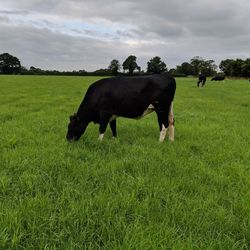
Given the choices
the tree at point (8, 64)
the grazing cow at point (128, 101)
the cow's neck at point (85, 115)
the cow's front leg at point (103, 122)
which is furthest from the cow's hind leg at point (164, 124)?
the tree at point (8, 64)

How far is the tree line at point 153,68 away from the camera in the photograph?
104 metres

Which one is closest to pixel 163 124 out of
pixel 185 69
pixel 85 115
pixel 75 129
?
pixel 85 115

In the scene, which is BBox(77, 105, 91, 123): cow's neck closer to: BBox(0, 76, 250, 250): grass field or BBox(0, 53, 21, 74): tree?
BBox(0, 76, 250, 250): grass field

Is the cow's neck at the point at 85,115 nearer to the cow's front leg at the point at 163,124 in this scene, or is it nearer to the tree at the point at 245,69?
the cow's front leg at the point at 163,124

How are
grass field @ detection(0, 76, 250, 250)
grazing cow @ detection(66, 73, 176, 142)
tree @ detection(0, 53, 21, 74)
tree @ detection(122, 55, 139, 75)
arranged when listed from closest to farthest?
1. grass field @ detection(0, 76, 250, 250)
2. grazing cow @ detection(66, 73, 176, 142)
3. tree @ detection(0, 53, 21, 74)
4. tree @ detection(122, 55, 139, 75)

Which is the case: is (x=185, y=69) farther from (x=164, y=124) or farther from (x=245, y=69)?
(x=164, y=124)

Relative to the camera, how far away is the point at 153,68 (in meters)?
135

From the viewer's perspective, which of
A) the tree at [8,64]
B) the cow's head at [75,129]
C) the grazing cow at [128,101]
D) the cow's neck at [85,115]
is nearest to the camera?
the cow's head at [75,129]

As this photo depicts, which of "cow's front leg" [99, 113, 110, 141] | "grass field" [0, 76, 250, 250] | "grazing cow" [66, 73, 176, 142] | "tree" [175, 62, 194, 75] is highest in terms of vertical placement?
"grazing cow" [66, 73, 176, 142]

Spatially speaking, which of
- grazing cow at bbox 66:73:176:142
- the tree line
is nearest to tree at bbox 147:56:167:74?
the tree line

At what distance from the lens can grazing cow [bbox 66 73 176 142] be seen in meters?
8.56

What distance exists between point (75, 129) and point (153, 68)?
129m

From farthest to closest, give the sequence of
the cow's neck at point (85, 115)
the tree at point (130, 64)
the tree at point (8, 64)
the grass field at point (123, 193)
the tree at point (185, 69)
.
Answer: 1. the tree at point (185, 69)
2. the tree at point (130, 64)
3. the tree at point (8, 64)
4. the cow's neck at point (85, 115)
5. the grass field at point (123, 193)

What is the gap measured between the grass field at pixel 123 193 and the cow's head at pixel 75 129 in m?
0.22
